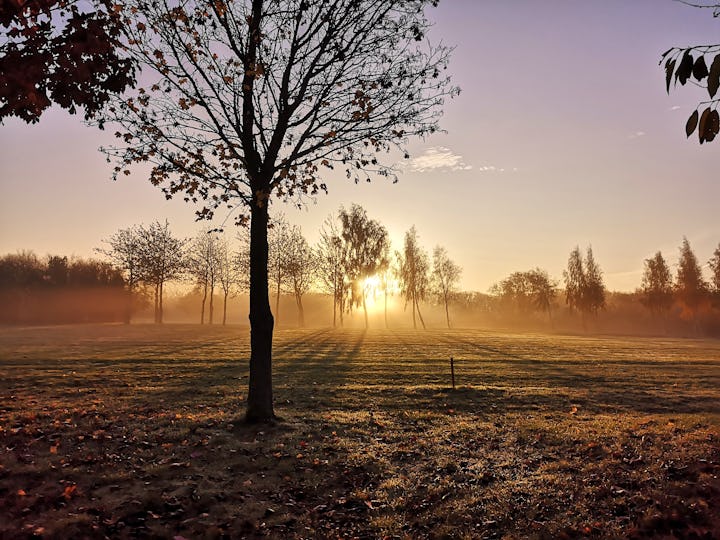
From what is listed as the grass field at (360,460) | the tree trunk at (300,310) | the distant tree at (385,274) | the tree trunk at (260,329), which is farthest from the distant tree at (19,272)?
the tree trunk at (260,329)

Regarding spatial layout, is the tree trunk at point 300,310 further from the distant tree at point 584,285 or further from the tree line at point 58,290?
the distant tree at point 584,285

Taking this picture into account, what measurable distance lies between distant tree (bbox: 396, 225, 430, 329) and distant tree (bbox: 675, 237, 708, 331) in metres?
45.8

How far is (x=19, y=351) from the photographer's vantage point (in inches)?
1009

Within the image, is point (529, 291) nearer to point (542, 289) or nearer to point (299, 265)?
point (542, 289)

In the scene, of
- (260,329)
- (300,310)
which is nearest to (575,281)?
(300,310)

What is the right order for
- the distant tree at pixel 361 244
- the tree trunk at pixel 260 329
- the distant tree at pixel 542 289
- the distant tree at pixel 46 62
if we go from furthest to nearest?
1. the distant tree at pixel 542 289
2. the distant tree at pixel 361 244
3. the tree trunk at pixel 260 329
4. the distant tree at pixel 46 62

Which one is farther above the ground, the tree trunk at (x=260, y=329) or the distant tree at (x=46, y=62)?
the distant tree at (x=46, y=62)

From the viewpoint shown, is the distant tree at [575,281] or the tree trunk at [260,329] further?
the distant tree at [575,281]

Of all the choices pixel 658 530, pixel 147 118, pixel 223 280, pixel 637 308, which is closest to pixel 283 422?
pixel 658 530

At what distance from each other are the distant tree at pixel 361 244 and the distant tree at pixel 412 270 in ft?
48.6

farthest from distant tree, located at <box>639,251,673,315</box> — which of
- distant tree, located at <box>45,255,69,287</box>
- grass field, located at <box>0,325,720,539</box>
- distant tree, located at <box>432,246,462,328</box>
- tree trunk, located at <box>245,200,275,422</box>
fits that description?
distant tree, located at <box>45,255,69,287</box>

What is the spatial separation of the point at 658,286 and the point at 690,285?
4723 mm

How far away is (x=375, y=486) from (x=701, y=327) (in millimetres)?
91223

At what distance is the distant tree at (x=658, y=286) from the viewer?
76125 mm
